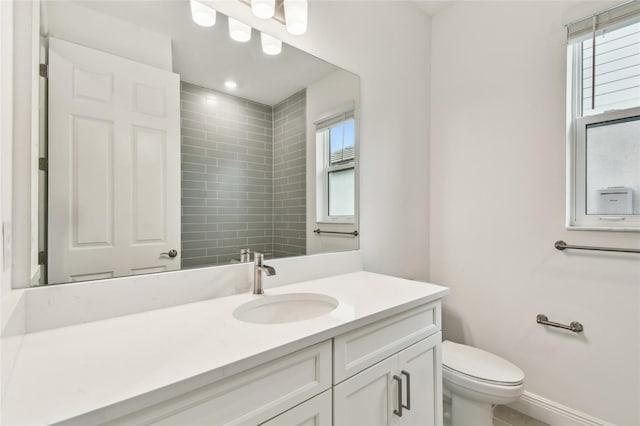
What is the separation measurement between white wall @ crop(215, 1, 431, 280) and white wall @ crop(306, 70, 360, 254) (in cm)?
7

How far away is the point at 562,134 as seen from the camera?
154cm

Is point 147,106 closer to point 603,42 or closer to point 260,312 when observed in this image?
point 260,312

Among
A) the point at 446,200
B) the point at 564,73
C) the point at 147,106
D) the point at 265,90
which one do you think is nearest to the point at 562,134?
the point at 564,73

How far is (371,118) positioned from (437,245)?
100cm

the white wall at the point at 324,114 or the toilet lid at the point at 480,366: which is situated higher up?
the white wall at the point at 324,114

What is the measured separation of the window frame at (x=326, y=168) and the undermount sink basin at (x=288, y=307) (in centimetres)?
45

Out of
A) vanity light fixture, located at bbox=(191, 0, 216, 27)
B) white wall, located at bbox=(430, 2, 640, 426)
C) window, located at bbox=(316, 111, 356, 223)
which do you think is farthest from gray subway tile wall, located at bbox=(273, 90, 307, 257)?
white wall, located at bbox=(430, 2, 640, 426)

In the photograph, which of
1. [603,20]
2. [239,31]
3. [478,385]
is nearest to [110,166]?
[239,31]

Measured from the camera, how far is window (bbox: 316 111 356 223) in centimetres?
151

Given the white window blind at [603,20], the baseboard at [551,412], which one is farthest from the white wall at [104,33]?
the baseboard at [551,412]

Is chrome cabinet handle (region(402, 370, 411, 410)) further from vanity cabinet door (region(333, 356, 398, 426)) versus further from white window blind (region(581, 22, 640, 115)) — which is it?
white window blind (region(581, 22, 640, 115))

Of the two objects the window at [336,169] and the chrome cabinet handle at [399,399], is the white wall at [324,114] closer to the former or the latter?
the window at [336,169]

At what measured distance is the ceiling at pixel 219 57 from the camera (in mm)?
1016

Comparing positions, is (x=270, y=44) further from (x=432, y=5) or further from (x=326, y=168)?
(x=432, y=5)
